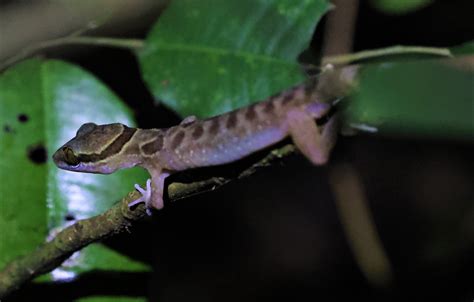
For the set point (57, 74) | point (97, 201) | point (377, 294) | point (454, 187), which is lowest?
point (377, 294)

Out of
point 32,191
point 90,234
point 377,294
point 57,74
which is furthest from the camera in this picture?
point 377,294

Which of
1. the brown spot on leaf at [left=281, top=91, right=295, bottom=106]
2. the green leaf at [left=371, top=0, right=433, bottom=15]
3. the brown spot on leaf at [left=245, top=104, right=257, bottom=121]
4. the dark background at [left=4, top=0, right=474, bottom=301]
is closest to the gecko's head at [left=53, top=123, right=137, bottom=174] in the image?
the brown spot on leaf at [left=245, top=104, right=257, bottom=121]

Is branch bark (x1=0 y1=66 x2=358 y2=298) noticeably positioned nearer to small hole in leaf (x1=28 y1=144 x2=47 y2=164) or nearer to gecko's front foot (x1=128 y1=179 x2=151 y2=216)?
gecko's front foot (x1=128 y1=179 x2=151 y2=216)

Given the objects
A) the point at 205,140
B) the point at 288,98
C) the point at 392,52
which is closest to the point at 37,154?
the point at 205,140

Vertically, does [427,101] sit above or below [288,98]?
above

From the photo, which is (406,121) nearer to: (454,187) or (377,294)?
(377,294)

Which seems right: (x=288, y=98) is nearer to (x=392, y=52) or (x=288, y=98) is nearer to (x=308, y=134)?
(x=308, y=134)

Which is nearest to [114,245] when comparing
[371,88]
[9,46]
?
[9,46]
